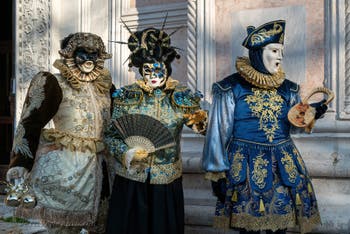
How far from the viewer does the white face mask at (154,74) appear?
3.43m

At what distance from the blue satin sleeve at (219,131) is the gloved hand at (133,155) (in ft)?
1.35

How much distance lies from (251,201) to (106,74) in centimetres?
150

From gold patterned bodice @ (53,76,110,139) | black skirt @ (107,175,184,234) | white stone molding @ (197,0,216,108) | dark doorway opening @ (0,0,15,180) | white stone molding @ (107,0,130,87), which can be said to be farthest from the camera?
dark doorway opening @ (0,0,15,180)

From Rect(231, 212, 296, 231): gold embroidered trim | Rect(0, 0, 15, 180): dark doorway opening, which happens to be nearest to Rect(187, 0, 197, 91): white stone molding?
Rect(231, 212, 296, 231): gold embroidered trim

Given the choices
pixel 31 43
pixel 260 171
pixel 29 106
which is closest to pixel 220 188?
pixel 260 171

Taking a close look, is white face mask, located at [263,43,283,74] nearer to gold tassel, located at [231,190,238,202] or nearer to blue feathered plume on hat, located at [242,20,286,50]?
blue feathered plume on hat, located at [242,20,286,50]

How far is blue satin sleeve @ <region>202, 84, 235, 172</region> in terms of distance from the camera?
3.19 meters

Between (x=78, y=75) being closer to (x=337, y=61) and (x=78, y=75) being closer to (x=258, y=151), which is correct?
(x=258, y=151)

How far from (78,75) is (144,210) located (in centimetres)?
109

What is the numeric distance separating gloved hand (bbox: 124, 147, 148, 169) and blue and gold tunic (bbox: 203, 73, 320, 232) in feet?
1.36

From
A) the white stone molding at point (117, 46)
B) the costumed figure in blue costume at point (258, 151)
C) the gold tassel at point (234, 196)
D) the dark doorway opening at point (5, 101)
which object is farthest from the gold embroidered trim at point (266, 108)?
the dark doorway opening at point (5, 101)

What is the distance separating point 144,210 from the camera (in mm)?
3348

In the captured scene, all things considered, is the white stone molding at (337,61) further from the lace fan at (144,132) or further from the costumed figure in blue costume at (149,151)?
the lace fan at (144,132)

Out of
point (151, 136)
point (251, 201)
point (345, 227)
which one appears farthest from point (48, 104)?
point (345, 227)
